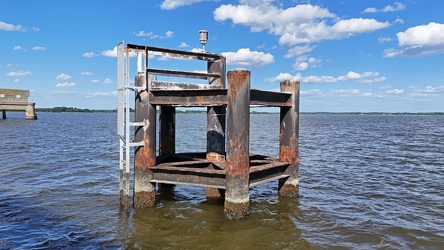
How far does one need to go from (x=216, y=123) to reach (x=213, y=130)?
23 cm

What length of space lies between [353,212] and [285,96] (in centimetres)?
388

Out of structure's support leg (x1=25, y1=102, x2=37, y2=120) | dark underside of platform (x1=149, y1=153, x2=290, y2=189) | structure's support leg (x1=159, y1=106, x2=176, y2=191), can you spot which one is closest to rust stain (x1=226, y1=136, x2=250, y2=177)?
dark underside of platform (x1=149, y1=153, x2=290, y2=189)

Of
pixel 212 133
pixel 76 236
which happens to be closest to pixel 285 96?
pixel 212 133

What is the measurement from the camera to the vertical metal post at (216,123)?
1024 cm

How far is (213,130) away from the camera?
33.7ft

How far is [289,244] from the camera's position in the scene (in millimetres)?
7559

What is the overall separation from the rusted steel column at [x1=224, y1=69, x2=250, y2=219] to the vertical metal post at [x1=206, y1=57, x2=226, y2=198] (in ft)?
7.09

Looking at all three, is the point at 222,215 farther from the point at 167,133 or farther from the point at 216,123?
the point at 167,133

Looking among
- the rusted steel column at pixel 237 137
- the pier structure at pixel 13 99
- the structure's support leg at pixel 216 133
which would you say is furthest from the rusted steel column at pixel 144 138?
the pier structure at pixel 13 99

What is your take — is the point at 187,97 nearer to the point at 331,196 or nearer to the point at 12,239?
the point at 12,239

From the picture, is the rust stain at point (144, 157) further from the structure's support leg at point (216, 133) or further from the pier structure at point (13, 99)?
the pier structure at point (13, 99)

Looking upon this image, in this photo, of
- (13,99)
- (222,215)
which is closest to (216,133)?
(222,215)

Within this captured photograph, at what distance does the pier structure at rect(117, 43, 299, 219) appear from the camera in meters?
8.02

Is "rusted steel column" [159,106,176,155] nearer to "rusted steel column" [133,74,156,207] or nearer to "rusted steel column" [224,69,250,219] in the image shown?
"rusted steel column" [133,74,156,207]
